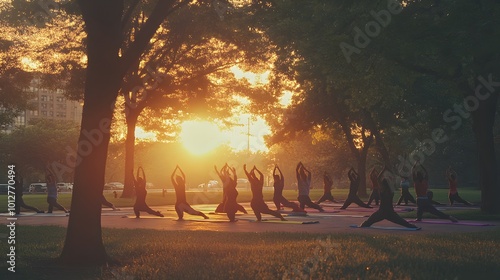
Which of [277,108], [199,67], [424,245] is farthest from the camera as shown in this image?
[277,108]

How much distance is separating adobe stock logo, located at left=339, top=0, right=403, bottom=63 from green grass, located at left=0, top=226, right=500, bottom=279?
6.90m

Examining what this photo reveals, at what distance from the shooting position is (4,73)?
131 feet

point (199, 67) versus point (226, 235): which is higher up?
point (199, 67)

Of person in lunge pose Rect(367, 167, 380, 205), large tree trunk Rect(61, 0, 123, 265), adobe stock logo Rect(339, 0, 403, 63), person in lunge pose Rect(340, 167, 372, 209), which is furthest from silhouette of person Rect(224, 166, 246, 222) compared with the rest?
large tree trunk Rect(61, 0, 123, 265)

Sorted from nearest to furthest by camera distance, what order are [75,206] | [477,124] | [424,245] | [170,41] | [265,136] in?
[75,206]
[424,245]
[477,124]
[170,41]
[265,136]

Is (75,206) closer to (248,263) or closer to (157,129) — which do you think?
(248,263)

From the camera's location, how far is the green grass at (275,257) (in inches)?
353

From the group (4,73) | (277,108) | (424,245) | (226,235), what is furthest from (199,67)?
(424,245)

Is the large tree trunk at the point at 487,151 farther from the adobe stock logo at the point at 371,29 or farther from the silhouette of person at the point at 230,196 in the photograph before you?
the silhouette of person at the point at 230,196

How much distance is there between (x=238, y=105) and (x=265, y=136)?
721cm

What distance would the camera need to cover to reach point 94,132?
11.0 metres

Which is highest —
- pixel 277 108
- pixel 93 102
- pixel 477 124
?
pixel 277 108

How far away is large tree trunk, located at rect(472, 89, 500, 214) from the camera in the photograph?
81.7ft

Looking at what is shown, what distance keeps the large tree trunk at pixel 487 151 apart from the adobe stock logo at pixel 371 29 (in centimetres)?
801
